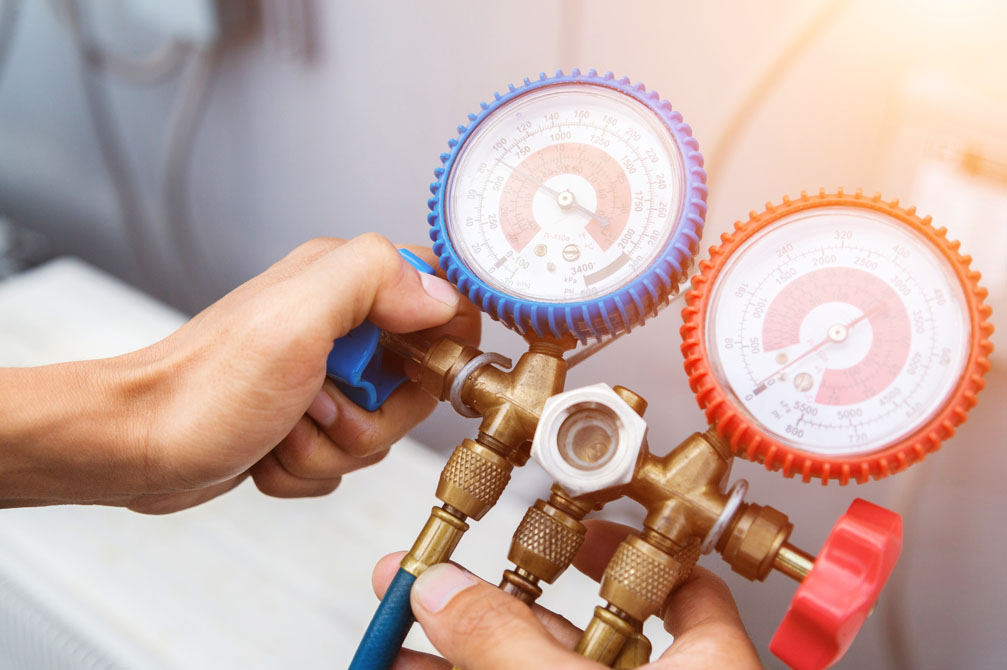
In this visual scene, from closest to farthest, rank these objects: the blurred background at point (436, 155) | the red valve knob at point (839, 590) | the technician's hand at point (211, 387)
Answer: the red valve knob at point (839, 590)
the technician's hand at point (211, 387)
the blurred background at point (436, 155)

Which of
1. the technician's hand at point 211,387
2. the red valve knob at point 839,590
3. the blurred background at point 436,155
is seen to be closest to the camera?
the red valve knob at point 839,590

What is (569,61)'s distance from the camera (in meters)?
0.81

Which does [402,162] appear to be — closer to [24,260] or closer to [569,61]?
[569,61]

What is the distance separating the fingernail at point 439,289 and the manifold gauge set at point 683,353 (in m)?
0.03

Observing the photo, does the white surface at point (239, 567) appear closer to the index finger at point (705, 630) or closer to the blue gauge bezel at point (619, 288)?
the index finger at point (705, 630)

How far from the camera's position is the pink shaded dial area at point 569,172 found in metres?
0.54

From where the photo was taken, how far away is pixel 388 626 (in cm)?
54

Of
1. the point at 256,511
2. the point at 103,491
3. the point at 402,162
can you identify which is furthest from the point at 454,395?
the point at 402,162

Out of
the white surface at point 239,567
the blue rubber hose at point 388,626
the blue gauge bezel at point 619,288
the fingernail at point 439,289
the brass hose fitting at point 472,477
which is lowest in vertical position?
the white surface at point 239,567

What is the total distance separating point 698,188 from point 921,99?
0.25 meters

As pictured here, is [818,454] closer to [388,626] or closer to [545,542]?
[545,542]

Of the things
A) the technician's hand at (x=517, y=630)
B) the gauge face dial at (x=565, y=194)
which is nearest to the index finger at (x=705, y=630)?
the technician's hand at (x=517, y=630)

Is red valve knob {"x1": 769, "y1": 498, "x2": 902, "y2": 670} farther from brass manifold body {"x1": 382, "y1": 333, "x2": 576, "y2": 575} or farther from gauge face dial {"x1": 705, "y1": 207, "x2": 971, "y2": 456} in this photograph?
brass manifold body {"x1": 382, "y1": 333, "x2": 576, "y2": 575}

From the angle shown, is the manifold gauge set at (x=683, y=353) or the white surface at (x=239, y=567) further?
the white surface at (x=239, y=567)
